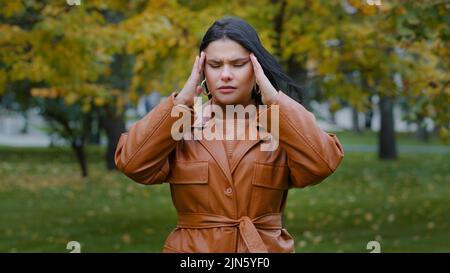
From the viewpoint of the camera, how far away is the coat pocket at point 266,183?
3176mm

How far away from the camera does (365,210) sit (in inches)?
569

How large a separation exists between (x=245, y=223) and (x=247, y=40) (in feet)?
2.25

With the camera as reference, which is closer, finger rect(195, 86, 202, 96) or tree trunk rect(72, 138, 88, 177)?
finger rect(195, 86, 202, 96)

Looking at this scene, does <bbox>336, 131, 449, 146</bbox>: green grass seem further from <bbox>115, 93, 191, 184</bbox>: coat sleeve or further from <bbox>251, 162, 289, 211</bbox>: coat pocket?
<bbox>115, 93, 191, 184</bbox>: coat sleeve

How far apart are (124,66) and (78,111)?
1.81 m

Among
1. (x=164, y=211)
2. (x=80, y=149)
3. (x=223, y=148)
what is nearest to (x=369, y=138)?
(x=80, y=149)

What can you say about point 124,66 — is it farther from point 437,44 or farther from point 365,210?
point 437,44

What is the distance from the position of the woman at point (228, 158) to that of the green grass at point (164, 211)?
667cm

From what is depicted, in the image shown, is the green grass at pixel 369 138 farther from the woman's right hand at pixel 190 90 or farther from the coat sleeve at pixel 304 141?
the woman's right hand at pixel 190 90

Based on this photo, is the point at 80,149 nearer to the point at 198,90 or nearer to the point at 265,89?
the point at 198,90

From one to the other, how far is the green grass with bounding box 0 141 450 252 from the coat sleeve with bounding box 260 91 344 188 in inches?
265

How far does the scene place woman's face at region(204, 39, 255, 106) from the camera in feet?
10.4

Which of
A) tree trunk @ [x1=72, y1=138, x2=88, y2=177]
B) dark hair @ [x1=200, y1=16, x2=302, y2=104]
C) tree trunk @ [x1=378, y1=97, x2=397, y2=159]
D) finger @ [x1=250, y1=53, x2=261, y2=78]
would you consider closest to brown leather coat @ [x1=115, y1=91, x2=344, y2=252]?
finger @ [x1=250, y1=53, x2=261, y2=78]

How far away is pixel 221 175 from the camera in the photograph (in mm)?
3174
